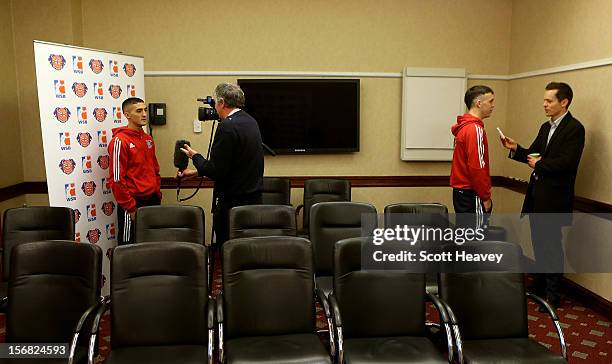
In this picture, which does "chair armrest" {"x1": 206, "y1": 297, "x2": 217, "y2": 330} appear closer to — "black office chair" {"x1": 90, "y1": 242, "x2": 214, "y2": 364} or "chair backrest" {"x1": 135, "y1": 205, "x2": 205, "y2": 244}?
"black office chair" {"x1": 90, "y1": 242, "x2": 214, "y2": 364}

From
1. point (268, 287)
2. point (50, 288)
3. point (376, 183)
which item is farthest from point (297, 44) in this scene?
point (50, 288)

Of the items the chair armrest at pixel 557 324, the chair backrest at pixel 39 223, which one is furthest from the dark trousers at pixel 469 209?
the chair backrest at pixel 39 223

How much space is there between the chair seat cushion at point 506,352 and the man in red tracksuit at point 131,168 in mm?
2676

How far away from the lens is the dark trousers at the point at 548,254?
391 centimetres

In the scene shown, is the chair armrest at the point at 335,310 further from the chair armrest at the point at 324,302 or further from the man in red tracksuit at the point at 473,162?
the man in red tracksuit at the point at 473,162

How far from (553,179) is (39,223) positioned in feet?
11.9

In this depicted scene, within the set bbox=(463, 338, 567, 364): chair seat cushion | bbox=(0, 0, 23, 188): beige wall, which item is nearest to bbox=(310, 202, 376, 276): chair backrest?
bbox=(463, 338, 567, 364): chair seat cushion

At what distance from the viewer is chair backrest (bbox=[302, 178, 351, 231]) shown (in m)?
4.93

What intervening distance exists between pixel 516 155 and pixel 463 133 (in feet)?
2.26

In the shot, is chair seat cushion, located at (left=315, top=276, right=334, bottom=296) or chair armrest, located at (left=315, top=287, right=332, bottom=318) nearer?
chair armrest, located at (left=315, top=287, right=332, bottom=318)

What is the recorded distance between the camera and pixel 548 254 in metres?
4.08

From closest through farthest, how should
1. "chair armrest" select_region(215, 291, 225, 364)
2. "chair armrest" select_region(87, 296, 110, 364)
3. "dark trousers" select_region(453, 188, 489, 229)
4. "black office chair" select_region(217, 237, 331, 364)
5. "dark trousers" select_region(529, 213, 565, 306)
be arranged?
1. "chair armrest" select_region(87, 296, 110, 364)
2. "chair armrest" select_region(215, 291, 225, 364)
3. "black office chair" select_region(217, 237, 331, 364)
4. "dark trousers" select_region(529, 213, 565, 306)
5. "dark trousers" select_region(453, 188, 489, 229)

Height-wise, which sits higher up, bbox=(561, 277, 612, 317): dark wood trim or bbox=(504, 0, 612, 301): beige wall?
bbox=(504, 0, 612, 301): beige wall

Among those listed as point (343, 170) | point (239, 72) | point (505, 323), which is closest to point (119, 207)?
point (239, 72)
